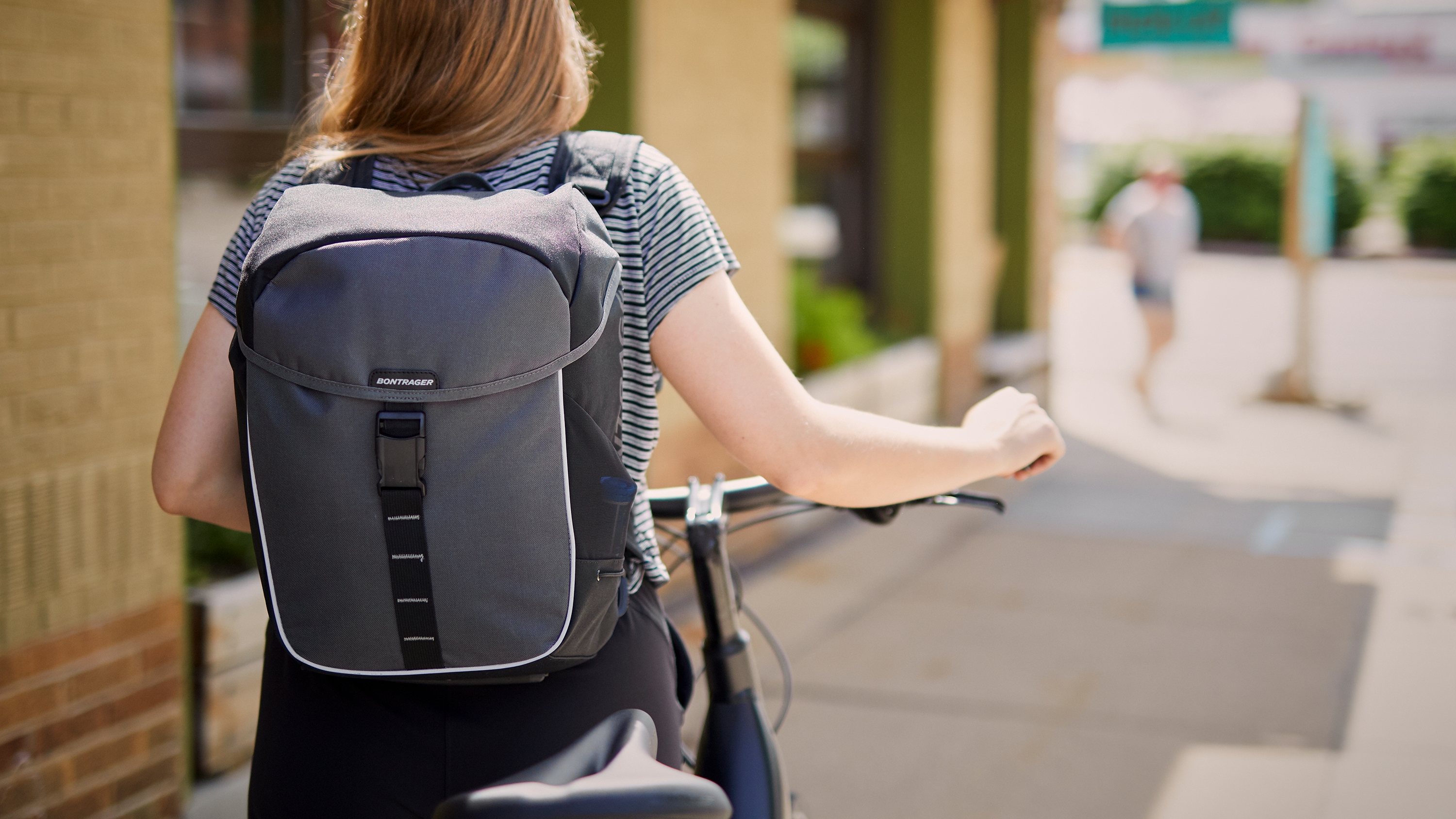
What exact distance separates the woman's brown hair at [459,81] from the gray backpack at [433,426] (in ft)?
0.48

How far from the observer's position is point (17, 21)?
9.47ft

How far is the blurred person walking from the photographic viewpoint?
10.6m

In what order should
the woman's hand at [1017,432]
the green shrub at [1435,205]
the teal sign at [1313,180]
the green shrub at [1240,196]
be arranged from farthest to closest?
1. the green shrub at [1240,196]
2. the green shrub at [1435,205]
3. the teal sign at [1313,180]
4. the woman's hand at [1017,432]

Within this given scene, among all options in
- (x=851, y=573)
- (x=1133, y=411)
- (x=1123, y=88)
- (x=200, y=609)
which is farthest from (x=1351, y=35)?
(x=200, y=609)

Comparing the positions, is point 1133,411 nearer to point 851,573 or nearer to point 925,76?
point 925,76

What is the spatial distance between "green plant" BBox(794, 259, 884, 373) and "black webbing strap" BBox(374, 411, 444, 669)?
6294 millimetres

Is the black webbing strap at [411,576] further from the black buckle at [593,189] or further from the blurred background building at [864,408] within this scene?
the blurred background building at [864,408]

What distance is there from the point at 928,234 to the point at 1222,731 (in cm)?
502

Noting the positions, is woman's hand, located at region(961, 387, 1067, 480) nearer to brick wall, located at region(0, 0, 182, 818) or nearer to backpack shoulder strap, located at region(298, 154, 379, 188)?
backpack shoulder strap, located at region(298, 154, 379, 188)

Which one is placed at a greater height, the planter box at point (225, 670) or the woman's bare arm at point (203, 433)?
the woman's bare arm at point (203, 433)

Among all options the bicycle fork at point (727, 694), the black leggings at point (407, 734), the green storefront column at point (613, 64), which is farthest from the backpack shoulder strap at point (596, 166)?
the green storefront column at point (613, 64)

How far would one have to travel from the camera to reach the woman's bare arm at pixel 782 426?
1507 millimetres

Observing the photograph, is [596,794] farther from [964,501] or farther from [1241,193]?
[1241,193]

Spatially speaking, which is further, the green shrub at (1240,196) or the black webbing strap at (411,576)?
the green shrub at (1240,196)
